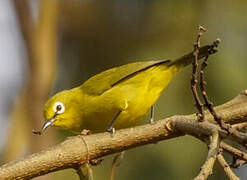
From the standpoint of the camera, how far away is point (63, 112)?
155 inches

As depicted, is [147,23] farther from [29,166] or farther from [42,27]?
[29,166]

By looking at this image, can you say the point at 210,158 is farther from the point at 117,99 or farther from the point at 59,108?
the point at 59,108

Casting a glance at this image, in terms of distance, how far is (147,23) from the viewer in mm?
7312

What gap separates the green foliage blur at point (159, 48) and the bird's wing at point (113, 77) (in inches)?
81.9

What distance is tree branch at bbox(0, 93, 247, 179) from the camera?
95.1 inches

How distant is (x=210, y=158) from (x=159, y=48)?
510 cm

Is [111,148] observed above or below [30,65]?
below

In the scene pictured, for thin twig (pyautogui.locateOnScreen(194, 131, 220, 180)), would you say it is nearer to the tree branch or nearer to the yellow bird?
the tree branch

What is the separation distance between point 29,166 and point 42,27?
2533 mm

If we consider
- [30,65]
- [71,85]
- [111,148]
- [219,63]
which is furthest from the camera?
[71,85]

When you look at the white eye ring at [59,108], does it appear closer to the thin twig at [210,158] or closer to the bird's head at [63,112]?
the bird's head at [63,112]

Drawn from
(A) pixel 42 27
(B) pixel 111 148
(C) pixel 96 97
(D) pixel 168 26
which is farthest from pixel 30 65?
(D) pixel 168 26

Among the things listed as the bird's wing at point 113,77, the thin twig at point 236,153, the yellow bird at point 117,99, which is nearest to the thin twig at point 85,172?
the thin twig at point 236,153

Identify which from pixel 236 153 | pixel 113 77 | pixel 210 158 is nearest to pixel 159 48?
pixel 113 77
